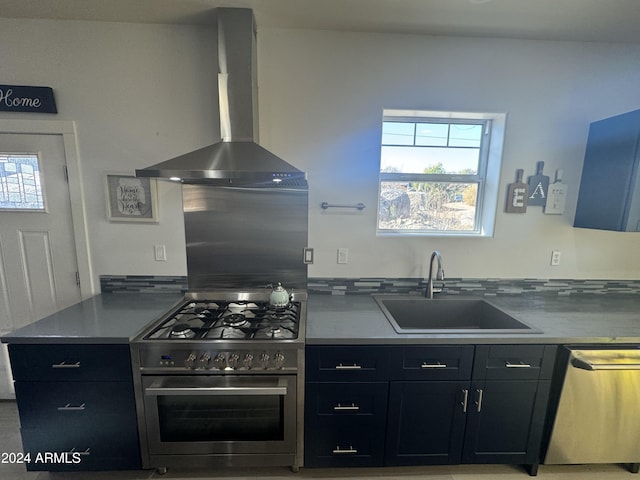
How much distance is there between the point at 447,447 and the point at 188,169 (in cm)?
203

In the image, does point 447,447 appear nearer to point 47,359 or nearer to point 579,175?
point 579,175

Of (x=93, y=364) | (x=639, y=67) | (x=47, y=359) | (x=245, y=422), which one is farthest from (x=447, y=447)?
(x=639, y=67)

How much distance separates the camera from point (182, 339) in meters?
1.42

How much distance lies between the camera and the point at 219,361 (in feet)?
4.58

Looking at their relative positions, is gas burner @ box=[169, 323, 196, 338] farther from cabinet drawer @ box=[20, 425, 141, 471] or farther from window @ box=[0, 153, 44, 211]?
window @ box=[0, 153, 44, 211]

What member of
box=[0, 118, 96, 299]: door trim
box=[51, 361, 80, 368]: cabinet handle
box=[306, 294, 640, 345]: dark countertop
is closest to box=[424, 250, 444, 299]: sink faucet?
box=[306, 294, 640, 345]: dark countertop

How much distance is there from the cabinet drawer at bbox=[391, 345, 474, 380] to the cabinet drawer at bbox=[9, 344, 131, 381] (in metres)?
1.40

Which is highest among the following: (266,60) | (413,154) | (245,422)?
(266,60)

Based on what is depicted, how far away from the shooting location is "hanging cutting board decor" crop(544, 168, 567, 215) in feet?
6.59

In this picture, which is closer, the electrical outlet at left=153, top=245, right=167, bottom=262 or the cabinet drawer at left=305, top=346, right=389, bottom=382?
the cabinet drawer at left=305, top=346, right=389, bottom=382

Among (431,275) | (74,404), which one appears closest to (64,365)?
Answer: (74,404)

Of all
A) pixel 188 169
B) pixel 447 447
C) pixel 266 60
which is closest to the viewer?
pixel 188 169

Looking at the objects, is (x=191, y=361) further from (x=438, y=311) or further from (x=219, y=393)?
(x=438, y=311)

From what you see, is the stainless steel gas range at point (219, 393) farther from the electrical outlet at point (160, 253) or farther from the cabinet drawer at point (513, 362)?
the cabinet drawer at point (513, 362)
